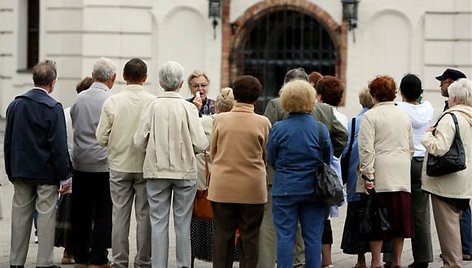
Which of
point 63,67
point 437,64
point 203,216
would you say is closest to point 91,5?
point 63,67

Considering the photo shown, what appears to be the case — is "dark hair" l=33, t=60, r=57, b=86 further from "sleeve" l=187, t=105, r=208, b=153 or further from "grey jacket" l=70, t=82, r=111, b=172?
"sleeve" l=187, t=105, r=208, b=153

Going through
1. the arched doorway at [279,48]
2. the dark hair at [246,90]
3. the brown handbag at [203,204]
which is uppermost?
the arched doorway at [279,48]

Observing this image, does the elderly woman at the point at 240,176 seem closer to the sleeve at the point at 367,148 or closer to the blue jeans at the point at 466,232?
the sleeve at the point at 367,148

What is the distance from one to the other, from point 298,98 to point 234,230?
1.30 m

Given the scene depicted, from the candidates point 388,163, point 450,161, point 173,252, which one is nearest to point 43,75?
point 173,252

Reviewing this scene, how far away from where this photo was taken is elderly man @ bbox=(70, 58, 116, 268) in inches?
473

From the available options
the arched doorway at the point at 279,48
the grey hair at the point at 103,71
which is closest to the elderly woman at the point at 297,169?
the grey hair at the point at 103,71

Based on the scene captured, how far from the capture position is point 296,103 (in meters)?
11.0

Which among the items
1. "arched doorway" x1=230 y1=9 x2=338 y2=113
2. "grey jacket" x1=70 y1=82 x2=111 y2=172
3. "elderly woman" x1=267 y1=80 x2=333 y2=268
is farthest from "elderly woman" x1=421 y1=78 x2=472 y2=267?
"arched doorway" x1=230 y1=9 x2=338 y2=113

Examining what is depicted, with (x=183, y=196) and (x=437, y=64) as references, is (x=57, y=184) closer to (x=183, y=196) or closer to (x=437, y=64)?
(x=183, y=196)

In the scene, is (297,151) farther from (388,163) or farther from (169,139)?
(388,163)

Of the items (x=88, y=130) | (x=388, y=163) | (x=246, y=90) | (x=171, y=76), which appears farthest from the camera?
(x=88, y=130)

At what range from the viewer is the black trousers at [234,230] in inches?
435

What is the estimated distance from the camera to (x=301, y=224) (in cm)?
1104
